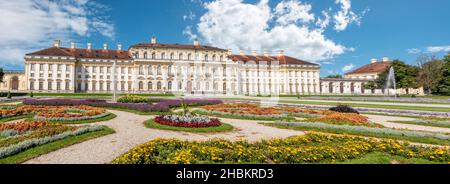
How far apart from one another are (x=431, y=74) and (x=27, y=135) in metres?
58.8

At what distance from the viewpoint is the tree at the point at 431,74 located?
45094 mm

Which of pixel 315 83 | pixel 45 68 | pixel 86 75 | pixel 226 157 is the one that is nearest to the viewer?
pixel 226 157

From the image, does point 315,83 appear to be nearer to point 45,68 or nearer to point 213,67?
point 213,67

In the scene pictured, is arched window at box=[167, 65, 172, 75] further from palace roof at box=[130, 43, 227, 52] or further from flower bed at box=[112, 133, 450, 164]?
flower bed at box=[112, 133, 450, 164]

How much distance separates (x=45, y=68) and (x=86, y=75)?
7.19 m

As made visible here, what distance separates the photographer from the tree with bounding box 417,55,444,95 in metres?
45.1

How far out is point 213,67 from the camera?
190 feet

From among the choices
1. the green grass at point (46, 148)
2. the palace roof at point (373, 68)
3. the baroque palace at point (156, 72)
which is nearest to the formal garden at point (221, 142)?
the green grass at point (46, 148)

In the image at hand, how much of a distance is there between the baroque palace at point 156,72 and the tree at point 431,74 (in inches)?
266

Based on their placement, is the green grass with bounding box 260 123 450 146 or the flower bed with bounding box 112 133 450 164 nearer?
the flower bed with bounding box 112 133 450 164

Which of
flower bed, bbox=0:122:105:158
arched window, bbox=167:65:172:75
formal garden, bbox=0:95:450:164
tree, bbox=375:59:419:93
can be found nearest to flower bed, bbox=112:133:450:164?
formal garden, bbox=0:95:450:164

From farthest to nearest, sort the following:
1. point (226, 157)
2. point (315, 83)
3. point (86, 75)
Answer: point (315, 83) < point (86, 75) < point (226, 157)
